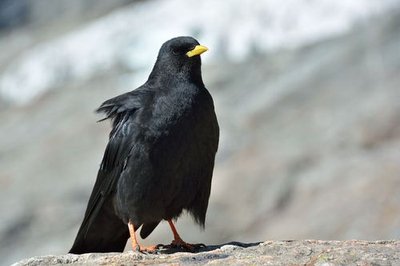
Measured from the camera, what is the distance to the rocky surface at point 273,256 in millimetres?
7023

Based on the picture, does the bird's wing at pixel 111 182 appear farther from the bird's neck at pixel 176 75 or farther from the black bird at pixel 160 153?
the bird's neck at pixel 176 75

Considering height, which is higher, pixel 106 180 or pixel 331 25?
pixel 331 25

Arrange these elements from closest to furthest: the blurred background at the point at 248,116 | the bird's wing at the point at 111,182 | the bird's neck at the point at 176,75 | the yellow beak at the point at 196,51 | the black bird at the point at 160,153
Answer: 1. the black bird at the point at 160,153
2. the bird's wing at the point at 111,182
3. the bird's neck at the point at 176,75
4. the yellow beak at the point at 196,51
5. the blurred background at the point at 248,116

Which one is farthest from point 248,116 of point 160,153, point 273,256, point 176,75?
point 273,256

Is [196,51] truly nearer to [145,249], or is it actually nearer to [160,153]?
[160,153]

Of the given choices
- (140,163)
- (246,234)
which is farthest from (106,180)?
(246,234)

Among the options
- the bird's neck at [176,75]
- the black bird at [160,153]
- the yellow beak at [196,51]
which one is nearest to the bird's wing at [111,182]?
the black bird at [160,153]

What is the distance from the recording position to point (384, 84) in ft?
50.5

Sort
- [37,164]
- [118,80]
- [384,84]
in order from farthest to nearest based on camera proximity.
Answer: [118,80], [37,164], [384,84]

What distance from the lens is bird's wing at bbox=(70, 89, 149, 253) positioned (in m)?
8.62

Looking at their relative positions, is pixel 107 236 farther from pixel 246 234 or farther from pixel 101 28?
pixel 101 28

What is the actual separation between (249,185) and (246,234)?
0.92 meters

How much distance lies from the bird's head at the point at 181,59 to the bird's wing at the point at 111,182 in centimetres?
36

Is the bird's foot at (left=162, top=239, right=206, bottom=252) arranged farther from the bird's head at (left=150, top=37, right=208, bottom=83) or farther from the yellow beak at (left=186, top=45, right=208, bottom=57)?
the yellow beak at (left=186, top=45, right=208, bottom=57)
